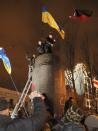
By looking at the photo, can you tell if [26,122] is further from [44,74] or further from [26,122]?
[44,74]

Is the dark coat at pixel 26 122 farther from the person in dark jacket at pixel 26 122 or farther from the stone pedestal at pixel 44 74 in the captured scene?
the stone pedestal at pixel 44 74

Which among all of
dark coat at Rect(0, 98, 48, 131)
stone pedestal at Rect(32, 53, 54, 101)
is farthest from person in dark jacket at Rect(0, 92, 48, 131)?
stone pedestal at Rect(32, 53, 54, 101)

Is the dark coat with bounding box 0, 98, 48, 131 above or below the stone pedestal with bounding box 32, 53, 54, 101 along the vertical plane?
below

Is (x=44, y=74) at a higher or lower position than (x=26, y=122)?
higher

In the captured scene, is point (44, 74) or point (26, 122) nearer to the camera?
point (26, 122)

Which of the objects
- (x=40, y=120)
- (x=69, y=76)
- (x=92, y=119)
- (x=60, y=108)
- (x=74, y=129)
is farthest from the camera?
(x=69, y=76)

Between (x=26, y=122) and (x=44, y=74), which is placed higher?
(x=44, y=74)

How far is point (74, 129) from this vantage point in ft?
18.3

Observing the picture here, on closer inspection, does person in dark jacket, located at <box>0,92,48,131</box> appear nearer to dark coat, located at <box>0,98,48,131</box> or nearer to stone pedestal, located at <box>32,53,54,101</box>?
dark coat, located at <box>0,98,48,131</box>

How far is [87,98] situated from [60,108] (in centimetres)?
2204

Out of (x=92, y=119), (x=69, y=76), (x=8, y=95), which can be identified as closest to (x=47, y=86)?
(x=92, y=119)

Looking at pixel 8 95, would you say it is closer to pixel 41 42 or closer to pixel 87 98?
pixel 87 98

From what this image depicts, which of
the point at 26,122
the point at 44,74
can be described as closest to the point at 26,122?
the point at 26,122

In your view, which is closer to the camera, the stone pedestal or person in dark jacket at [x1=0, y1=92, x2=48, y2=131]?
person in dark jacket at [x1=0, y1=92, x2=48, y2=131]
